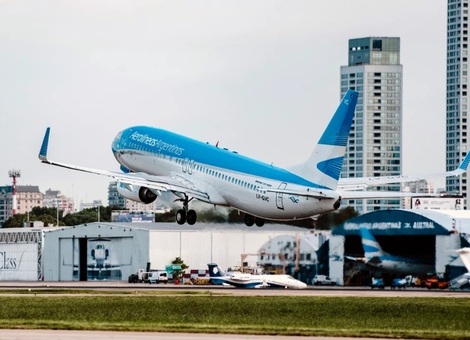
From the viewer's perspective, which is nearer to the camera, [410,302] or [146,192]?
[410,302]

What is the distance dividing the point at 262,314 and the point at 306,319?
533 centimetres

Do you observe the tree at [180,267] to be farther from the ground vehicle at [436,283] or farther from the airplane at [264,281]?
the ground vehicle at [436,283]

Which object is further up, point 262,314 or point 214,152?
point 214,152

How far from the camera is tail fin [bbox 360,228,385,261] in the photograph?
455ft

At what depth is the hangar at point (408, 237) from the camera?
132m

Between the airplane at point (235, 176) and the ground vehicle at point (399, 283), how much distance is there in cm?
2556

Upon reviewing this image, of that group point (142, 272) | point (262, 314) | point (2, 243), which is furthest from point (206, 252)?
point (262, 314)

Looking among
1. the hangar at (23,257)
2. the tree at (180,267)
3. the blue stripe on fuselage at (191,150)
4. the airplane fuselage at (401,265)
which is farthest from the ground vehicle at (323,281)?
the hangar at (23,257)

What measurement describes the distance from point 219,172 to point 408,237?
3773 centimetres

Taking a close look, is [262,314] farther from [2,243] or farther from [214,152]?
[2,243]

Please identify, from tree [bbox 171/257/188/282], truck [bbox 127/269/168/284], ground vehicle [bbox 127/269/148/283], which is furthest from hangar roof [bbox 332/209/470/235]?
ground vehicle [bbox 127/269/148/283]

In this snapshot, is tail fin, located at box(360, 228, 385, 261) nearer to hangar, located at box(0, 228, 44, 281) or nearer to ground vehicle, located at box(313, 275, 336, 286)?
ground vehicle, located at box(313, 275, 336, 286)

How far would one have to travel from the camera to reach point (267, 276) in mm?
136125

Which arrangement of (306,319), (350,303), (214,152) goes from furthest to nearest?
(214,152) < (350,303) < (306,319)
